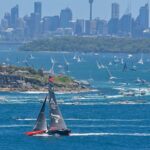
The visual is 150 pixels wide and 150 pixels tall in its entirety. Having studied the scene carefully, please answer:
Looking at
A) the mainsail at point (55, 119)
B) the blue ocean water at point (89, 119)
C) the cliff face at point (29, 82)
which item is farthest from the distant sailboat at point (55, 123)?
the cliff face at point (29, 82)

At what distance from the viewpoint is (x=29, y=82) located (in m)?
138

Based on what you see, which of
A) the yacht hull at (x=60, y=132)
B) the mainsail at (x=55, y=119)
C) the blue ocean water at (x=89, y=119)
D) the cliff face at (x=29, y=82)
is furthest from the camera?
the cliff face at (x=29, y=82)

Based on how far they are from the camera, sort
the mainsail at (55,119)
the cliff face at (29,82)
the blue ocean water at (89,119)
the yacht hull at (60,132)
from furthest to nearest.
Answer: the cliff face at (29,82) → the mainsail at (55,119) → the yacht hull at (60,132) → the blue ocean water at (89,119)

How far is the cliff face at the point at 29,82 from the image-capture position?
13650 centimetres

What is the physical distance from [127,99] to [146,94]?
894cm

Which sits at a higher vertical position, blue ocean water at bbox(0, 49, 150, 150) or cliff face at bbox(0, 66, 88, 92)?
cliff face at bbox(0, 66, 88, 92)

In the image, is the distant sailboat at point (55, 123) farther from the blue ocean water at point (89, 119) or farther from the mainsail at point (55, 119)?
the blue ocean water at point (89, 119)

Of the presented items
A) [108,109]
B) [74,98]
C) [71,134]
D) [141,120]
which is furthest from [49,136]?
[74,98]

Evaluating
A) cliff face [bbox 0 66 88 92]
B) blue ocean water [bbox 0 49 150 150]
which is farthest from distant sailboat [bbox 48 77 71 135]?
cliff face [bbox 0 66 88 92]

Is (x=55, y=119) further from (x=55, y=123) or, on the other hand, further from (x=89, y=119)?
(x=89, y=119)

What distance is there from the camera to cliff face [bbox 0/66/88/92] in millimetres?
136500

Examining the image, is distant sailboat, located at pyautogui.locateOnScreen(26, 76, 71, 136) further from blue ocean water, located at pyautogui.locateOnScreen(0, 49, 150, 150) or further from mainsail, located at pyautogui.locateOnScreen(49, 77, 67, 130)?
blue ocean water, located at pyautogui.locateOnScreen(0, 49, 150, 150)

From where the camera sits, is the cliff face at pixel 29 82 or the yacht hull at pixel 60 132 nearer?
the yacht hull at pixel 60 132

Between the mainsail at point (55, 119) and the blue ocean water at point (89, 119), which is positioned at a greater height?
the mainsail at point (55, 119)
